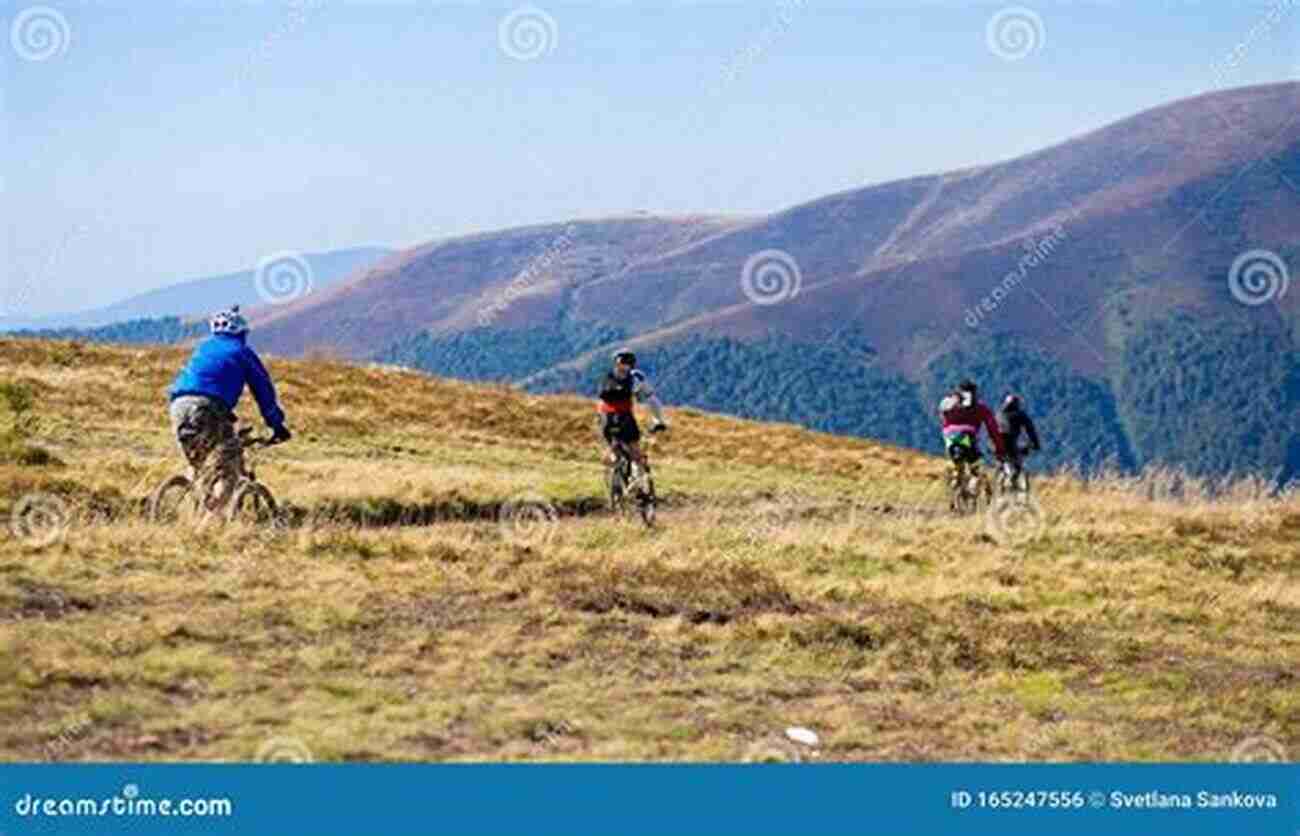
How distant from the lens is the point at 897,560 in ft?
68.1

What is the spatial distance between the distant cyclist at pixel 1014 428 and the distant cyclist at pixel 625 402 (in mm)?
6938

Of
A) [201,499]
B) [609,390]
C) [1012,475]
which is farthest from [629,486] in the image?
[201,499]

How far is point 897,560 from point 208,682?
11593 millimetres

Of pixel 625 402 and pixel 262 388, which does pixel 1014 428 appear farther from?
pixel 262 388

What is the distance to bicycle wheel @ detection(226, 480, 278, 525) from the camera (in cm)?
1727

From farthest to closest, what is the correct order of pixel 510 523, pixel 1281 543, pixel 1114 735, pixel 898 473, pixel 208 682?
pixel 898 473 → pixel 1281 543 → pixel 510 523 → pixel 1114 735 → pixel 208 682

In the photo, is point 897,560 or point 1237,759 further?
point 897,560

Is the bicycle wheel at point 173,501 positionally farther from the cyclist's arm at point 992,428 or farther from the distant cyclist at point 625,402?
the cyclist's arm at point 992,428

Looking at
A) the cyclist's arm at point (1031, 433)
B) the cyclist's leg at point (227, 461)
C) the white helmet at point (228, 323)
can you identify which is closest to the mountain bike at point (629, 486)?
the cyclist's arm at point (1031, 433)

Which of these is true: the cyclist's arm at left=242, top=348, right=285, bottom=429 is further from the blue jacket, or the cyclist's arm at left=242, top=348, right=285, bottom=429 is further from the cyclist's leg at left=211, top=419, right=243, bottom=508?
the cyclist's leg at left=211, top=419, right=243, bottom=508

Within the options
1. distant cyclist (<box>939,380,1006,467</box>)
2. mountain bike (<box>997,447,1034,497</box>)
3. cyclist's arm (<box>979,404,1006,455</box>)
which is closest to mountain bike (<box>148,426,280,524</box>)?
distant cyclist (<box>939,380,1006,467</box>)

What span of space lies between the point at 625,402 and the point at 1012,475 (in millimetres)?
8150
